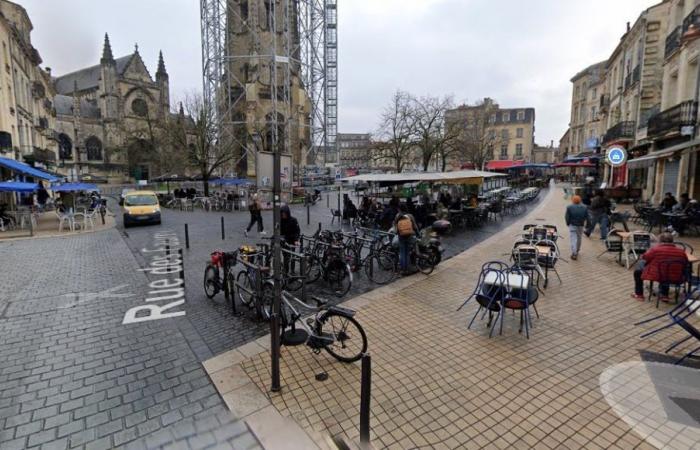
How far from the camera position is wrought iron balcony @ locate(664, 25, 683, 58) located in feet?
53.8

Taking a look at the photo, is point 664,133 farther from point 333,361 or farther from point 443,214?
point 333,361

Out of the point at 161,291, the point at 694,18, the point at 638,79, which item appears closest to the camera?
the point at 161,291

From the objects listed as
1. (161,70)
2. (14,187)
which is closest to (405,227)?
(14,187)

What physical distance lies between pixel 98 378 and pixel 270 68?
39852 mm

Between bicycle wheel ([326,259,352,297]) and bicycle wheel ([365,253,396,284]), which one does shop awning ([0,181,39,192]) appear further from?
bicycle wheel ([365,253,396,284])

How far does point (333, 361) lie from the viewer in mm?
4430

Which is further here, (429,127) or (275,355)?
(429,127)

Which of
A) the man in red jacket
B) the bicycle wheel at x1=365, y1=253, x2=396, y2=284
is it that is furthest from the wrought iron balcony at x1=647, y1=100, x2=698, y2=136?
the bicycle wheel at x1=365, y1=253, x2=396, y2=284

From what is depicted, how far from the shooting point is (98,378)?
4.16 m

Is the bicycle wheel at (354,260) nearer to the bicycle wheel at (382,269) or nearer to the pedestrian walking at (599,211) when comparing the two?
the bicycle wheel at (382,269)

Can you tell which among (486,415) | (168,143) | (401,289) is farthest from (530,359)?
(168,143)

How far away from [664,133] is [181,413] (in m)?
21.2

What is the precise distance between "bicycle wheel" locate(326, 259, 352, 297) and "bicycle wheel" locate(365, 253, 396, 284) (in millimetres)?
765

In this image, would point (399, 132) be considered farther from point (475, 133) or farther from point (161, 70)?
Result: point (161, 70)
